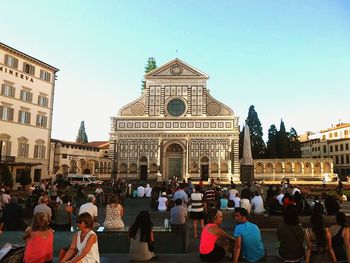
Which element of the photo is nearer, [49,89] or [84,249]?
[84,249]

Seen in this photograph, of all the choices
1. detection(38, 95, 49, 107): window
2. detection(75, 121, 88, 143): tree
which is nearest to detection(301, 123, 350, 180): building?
detection(38, 95, 49, 107): window

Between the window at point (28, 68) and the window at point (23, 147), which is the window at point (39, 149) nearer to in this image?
the window at point (23, 147)

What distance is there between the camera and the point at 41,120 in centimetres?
4019

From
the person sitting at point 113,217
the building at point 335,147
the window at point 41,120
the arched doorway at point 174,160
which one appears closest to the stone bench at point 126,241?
the person sitting at point 113,217

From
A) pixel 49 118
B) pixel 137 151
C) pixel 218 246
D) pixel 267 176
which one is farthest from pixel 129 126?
pixel 218 246

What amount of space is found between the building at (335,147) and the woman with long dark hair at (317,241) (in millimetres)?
64407

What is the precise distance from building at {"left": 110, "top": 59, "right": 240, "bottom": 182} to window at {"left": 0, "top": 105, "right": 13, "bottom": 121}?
18500 millimetres

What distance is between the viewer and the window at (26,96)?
37500mm

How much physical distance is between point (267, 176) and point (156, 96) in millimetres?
22890

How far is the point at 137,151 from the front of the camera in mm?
52250

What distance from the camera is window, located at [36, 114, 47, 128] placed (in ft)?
130

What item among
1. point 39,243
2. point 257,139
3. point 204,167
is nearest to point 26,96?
point 204,167

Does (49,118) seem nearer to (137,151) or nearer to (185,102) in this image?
(137,151)

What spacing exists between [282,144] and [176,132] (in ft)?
73.8
